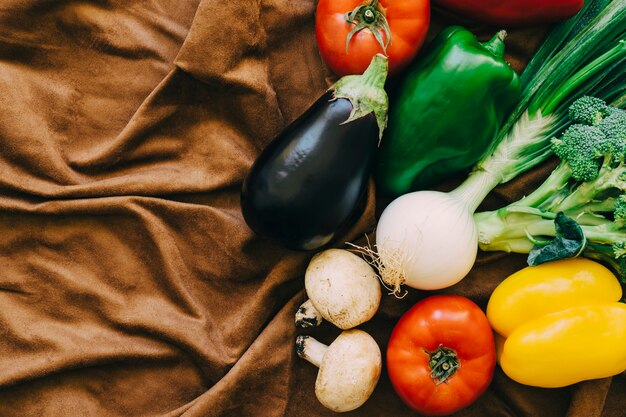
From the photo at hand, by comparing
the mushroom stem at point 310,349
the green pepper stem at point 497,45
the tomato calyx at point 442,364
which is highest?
the green pepper stem at point 497,45

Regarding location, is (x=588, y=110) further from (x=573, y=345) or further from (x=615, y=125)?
(x=573, y=345)

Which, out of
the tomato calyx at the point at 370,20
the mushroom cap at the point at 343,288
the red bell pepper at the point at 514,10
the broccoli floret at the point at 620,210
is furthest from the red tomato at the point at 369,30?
the broccoli floret at the point at 620,210

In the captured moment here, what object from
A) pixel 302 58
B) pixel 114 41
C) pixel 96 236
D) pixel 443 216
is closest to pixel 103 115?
pixel 114 41

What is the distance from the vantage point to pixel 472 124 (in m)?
1.27

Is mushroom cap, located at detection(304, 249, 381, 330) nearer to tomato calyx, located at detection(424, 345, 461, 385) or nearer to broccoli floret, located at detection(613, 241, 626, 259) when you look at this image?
tomato calyx, located at detection(424, 345, 461, 385)

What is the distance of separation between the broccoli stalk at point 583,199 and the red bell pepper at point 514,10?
0.21 metres

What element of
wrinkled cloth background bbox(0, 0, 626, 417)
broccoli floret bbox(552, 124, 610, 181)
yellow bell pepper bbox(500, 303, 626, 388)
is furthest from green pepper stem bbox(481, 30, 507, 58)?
yellow bell pepper bbox(500, 303, 626, 388)

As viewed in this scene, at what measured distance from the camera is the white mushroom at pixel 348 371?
3.98 ft

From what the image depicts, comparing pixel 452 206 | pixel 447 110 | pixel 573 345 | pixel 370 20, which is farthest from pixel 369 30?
pixel 573 345

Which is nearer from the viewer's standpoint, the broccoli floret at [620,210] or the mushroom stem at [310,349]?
the broccoli floret at [620,210]

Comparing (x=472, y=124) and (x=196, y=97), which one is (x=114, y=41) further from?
(x=472, y=124)

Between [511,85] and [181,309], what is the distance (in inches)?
36.3

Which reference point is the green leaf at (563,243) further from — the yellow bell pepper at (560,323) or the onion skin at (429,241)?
the onion skin at (429,241)

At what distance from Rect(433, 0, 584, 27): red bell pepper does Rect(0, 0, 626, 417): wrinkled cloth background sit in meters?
0.05
